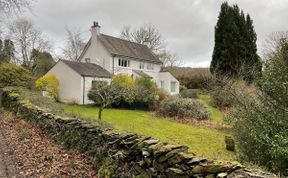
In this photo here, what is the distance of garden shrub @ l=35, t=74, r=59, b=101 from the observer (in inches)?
1198

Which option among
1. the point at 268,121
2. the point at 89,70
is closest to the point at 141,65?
the point at 89,70

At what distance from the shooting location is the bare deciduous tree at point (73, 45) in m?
58.7

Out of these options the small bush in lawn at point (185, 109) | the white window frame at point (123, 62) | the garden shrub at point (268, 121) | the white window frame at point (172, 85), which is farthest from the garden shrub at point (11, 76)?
the white window frame at point (172, 85)

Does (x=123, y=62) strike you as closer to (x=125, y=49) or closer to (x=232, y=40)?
(x=125, y=49)

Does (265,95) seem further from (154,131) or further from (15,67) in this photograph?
(15,67)

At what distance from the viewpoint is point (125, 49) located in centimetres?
4222

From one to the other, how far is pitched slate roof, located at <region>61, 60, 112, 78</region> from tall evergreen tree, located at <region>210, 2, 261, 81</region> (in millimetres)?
13290

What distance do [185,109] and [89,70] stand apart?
43.9 ft

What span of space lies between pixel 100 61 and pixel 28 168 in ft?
106

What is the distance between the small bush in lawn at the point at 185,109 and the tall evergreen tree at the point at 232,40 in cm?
1079

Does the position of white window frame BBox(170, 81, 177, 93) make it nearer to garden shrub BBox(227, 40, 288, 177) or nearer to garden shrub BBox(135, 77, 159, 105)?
garden shrub BBox(135, 77, 159, 105)

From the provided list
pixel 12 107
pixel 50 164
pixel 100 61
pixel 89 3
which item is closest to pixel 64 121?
pixel 50 164

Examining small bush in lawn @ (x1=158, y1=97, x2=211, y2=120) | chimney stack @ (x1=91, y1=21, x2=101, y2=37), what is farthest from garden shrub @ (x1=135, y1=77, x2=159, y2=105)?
chimney stack @ (x1=91, y1=21, x2=101, y2=37)

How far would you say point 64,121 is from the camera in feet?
29.6
